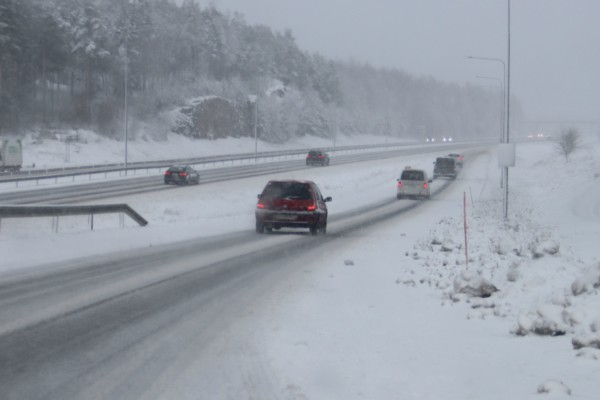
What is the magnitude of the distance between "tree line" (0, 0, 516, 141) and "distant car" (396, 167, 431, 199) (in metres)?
23.6

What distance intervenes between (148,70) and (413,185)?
7715cm

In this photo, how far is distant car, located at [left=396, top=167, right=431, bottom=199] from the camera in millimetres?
47438

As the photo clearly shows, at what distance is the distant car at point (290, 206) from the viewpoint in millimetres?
23219

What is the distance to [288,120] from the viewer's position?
128 m

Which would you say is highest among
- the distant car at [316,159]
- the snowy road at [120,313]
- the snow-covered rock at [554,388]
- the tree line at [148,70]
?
the tree line at [148,70]

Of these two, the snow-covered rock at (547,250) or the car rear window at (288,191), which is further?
the car rear window at (288,191)

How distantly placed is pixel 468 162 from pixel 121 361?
9273cm

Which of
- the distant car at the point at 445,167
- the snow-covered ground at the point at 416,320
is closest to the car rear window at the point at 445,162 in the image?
the distant car at the point at 445,167

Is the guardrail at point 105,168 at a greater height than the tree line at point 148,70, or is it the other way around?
the tree line at point 148,70

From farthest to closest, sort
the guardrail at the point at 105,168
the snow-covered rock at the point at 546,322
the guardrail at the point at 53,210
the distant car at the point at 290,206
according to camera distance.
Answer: the guardrail at the point at 105,168, the distant car at the point at 290,206, the guardrail at the point at 53,210, the snow-covered rock at the point at 546,322

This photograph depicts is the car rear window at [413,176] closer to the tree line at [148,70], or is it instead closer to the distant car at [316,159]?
the tree line at [148,70]

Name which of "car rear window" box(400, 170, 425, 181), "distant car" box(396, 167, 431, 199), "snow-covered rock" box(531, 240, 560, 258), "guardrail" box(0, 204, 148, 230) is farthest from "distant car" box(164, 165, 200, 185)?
"snow-covered rock" box(531, 240, 560, 258)

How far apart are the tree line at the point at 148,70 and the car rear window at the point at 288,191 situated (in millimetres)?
36891

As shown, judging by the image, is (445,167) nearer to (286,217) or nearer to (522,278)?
(286,217)
